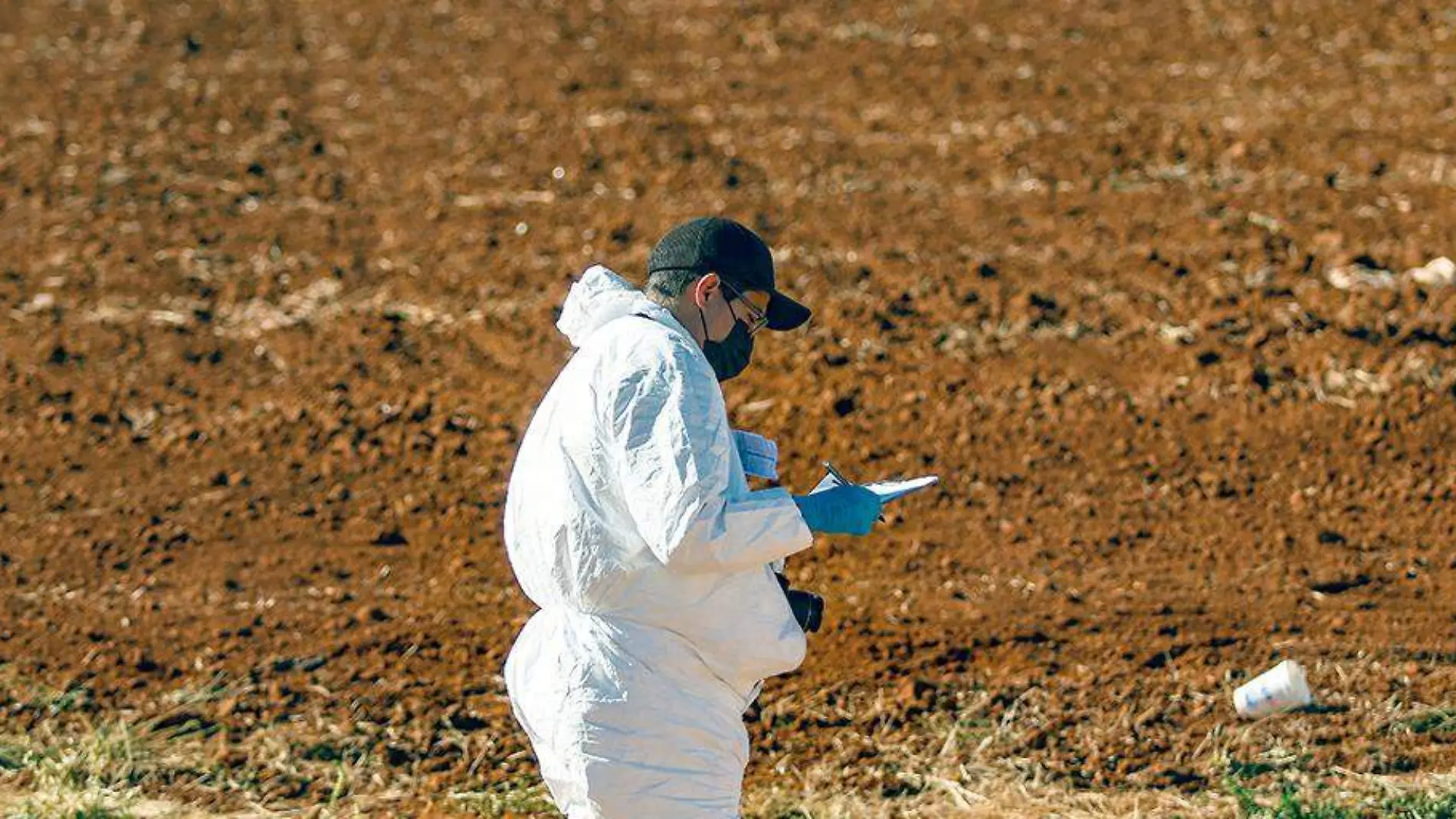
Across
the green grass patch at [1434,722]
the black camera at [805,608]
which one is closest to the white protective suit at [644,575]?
the black camera at [805,608]

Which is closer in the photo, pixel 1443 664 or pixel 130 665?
pixel 1443 664

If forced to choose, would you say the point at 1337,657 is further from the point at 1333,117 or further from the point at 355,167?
the point at 355,167

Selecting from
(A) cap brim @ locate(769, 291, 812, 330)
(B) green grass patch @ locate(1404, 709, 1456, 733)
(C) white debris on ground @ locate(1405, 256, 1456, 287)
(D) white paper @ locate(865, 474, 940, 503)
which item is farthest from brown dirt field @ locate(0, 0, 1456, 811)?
(A) cap brim @ locate(769, 291, 812, 330)

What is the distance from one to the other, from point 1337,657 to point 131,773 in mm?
3823

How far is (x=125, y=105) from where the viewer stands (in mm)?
13508

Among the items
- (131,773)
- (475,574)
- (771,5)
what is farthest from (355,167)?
(131,773)

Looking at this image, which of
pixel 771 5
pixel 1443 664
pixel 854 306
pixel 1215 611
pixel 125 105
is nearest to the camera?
pixel 1443 664

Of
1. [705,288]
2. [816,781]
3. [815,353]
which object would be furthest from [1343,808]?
[815,353]

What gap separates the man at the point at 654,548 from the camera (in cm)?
397

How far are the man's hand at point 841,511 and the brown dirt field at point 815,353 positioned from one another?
201 cm

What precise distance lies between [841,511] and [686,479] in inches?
19.8

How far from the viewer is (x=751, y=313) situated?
4383 mm

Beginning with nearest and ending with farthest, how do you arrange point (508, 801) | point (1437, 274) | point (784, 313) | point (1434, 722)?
1. point (784, 313)
2. point (508, 801)
3. point (1434, 722)
4. point (1437, 274)

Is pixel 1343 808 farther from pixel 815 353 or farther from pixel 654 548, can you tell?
pixel 815 353
